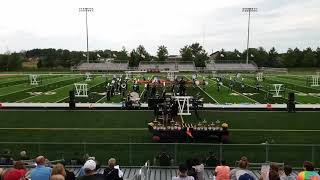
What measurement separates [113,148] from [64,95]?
89.7 feet

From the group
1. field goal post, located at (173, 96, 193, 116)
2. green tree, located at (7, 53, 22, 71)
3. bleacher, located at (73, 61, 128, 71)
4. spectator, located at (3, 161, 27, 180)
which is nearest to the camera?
spectator, located at (3, 161, 27, 180)

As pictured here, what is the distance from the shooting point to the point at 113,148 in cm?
1470

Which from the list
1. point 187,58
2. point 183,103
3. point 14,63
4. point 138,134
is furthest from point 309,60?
point 138,134

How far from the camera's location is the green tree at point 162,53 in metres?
140

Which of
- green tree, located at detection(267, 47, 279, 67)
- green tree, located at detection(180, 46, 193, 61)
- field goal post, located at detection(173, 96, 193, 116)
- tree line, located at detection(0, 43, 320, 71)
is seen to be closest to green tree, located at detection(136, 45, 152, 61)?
tree line, located at detection(0, 43, 320, 71)

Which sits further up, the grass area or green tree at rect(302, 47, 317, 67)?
green tree at rect(302, 47, 317, 67)

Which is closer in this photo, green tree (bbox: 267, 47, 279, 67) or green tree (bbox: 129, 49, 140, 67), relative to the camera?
green tree (bbox: 129, 49, 140, 67)

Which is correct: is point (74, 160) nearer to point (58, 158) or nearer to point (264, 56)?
point (58, 158)

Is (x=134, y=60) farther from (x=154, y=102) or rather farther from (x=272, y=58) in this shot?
(x=154, y=102)

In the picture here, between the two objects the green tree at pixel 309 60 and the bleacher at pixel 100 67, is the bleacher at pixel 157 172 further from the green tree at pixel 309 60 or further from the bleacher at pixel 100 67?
the green tree at pixel 309 60

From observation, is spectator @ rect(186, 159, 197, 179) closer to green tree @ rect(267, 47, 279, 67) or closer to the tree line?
the tree line

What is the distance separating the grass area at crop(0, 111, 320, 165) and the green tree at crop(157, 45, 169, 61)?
111 m

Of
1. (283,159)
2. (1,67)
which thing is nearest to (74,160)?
(283,159)

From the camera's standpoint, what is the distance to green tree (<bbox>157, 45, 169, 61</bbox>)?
14020 cm
